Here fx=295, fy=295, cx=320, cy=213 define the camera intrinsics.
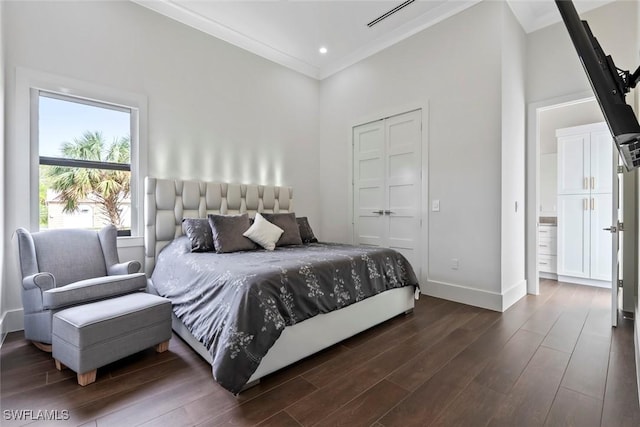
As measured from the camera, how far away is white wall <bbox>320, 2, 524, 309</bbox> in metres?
3.19

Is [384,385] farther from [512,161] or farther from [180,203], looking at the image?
[512,161]

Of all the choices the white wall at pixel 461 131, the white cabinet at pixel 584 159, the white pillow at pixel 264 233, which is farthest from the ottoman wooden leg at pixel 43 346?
the white cabinet at pixel 584 159

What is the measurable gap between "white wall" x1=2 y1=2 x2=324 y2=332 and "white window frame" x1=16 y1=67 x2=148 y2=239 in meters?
0.05

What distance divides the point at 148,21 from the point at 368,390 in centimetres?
416

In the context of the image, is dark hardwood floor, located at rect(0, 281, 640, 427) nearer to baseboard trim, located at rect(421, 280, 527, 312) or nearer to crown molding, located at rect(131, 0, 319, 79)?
baseboard trim, located at rect(421, 280, 527, 312)

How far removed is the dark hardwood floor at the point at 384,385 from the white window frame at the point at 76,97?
4.31 feet

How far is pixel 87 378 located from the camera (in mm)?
1811

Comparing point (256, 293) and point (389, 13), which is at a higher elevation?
point (389, 13)

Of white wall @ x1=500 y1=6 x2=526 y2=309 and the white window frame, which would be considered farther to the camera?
white wall @ x1=500 y1=6 x2=526 y2=309

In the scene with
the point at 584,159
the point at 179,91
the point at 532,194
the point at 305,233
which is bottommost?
the point at 305,233

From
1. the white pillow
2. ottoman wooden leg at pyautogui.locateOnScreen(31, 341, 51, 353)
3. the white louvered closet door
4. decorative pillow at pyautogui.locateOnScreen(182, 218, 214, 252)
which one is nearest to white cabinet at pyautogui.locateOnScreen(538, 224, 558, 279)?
the white louvered closet door

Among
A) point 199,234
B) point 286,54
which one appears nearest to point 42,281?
point 199,234

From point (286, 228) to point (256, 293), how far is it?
5.98 feet

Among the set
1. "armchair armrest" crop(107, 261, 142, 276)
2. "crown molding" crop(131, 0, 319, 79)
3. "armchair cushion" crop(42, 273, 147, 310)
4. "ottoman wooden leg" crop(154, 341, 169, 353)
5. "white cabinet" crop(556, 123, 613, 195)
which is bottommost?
"ottoman wooden leg" crop(154, 341, 169, 353)
